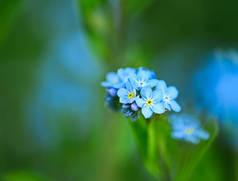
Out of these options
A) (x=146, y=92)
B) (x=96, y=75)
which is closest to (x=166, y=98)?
(x=146, y=92)

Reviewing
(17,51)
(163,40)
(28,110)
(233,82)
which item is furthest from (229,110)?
(17,51)

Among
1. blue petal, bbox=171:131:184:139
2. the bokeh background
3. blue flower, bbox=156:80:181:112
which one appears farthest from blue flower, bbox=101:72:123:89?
the bokeh background

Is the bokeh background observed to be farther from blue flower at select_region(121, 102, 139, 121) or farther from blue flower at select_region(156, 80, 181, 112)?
blue flower at select_region(121, 102, 139, 121)

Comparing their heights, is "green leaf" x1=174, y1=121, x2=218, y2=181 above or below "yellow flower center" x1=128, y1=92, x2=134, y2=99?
below

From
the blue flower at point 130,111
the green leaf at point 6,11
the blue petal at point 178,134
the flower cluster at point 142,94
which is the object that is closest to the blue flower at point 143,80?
the flower cluster at point 142,94

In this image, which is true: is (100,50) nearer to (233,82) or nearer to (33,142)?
(233,82)

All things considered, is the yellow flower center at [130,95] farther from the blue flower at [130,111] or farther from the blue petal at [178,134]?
the blue petal at [178,134]
